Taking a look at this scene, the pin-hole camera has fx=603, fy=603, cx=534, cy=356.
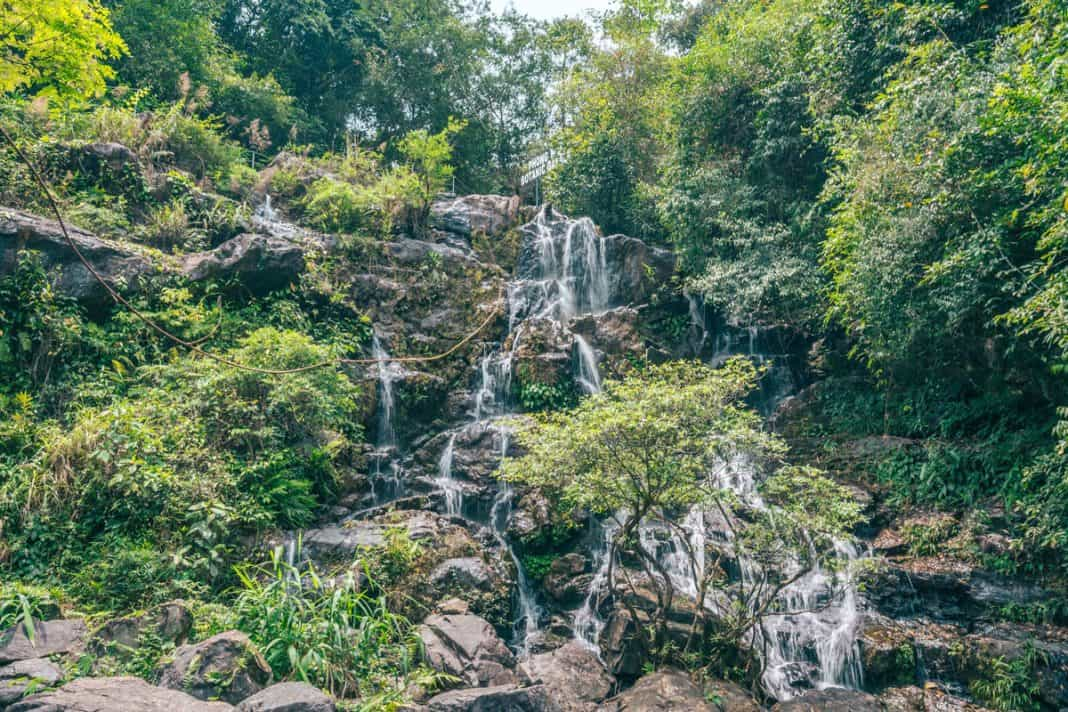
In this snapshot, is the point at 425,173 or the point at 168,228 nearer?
the point at 168,228

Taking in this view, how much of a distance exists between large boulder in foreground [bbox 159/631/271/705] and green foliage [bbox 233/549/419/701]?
287 millimetres

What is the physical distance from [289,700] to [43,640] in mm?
2597

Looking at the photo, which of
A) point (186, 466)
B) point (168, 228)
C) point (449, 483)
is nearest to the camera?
point (186, 466)

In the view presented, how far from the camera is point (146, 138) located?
13.3 meters

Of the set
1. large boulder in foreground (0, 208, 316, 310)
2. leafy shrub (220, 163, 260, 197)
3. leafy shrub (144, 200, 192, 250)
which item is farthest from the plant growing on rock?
leafy shrub (220, 163, 260, 197)

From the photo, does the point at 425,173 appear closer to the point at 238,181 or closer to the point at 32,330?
the point at 238,181

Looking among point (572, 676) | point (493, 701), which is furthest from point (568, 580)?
point (493, 701)

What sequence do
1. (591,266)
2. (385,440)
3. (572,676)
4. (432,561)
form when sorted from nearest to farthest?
1. (572,676)
2. (432,561)
3. (385,440)
4. (591,266)

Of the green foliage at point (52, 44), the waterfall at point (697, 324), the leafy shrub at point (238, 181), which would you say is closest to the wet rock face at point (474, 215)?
the leafy shrub at point (238, 181)

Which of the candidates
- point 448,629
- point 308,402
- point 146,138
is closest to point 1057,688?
point 448,629

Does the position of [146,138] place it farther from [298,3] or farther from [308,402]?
[298,3]

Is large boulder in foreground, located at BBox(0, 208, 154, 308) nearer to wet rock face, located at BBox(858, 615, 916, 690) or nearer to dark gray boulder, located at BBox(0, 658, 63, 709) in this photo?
dark gray boulder, located at BBox(0, 658, 63, 709)

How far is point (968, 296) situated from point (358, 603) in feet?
28.2

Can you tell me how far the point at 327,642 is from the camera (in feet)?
16.8
